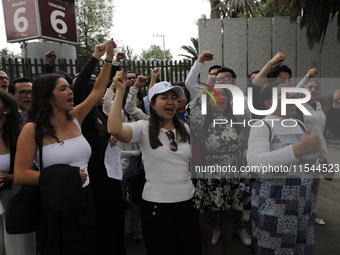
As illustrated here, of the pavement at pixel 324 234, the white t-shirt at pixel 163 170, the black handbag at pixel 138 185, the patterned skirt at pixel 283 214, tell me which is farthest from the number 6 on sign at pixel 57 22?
the patterned skirt at pixel 283 214

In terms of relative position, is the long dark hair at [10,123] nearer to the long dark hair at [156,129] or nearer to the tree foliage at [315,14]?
the long dark hair at [156,129]

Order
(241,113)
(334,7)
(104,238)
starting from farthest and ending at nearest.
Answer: (334,7) < (241,113) < (104,238)

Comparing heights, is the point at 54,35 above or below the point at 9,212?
above

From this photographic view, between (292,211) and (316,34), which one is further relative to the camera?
(316,34)

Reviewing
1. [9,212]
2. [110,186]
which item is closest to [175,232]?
[110,186]

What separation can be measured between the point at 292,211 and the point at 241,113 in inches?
48.1

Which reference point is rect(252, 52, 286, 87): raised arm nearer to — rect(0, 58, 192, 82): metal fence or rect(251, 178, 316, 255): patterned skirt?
rect(251, 178, 316, 255): patterned skirt

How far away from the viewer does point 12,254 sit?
2.15 meters

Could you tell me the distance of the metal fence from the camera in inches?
293

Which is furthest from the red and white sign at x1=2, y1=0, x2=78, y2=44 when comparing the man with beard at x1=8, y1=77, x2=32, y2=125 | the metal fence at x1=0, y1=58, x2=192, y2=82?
the man with beard at x1=8, y1=77, x2=32, y2=125

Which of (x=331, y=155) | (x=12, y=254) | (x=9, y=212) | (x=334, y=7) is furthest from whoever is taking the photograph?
(x=334, y=7)

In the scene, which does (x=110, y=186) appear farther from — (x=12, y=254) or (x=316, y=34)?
(x=316, y=34)

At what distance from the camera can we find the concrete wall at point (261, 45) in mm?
7934

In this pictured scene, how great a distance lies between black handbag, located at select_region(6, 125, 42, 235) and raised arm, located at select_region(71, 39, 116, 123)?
484 millimetres
